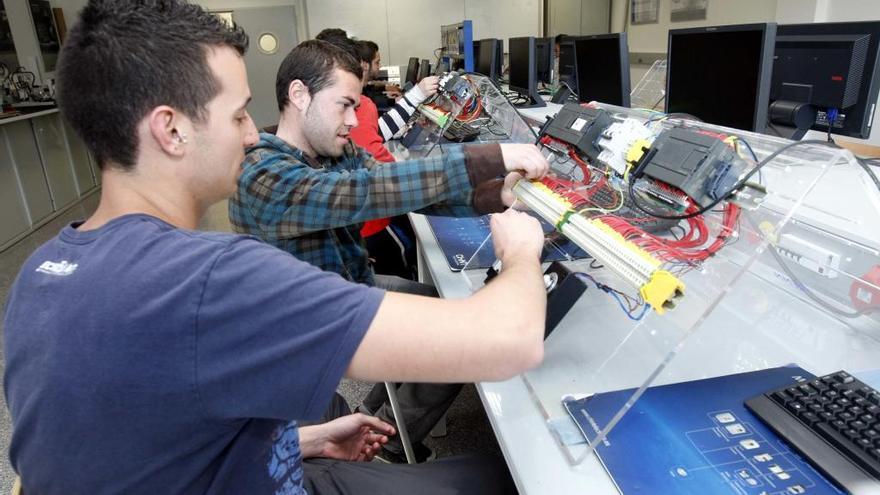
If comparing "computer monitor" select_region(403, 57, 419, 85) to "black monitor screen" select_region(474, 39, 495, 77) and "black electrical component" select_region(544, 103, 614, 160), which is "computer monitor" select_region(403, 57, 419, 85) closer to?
"black monitor screen" select_region(474, 39, 495, 77)

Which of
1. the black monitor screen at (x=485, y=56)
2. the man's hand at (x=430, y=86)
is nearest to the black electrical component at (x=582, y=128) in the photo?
the man's hand at (x=430, y=86)

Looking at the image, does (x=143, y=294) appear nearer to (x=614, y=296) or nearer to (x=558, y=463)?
(x=558, y=463)

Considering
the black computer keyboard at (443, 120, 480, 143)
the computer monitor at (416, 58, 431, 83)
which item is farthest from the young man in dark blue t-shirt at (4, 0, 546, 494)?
the computer monitor at (416, 58, 431, 83)

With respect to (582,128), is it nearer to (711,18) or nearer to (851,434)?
(851,434)

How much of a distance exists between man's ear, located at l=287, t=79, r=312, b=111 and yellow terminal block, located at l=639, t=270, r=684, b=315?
121cm

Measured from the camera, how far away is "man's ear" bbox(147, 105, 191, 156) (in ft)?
2.28

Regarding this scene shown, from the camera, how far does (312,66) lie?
64.6 inches

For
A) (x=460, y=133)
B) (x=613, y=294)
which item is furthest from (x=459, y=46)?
(x=613, y=294)

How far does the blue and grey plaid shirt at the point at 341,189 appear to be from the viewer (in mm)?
1240

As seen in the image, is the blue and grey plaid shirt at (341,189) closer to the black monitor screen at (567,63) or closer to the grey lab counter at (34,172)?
the black monitor screen at (567,63)

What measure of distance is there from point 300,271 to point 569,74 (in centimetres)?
352

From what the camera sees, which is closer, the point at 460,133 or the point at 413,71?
the point at 460,133

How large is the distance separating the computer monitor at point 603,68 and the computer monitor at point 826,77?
76cm

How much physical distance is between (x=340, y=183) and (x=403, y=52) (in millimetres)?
6245
